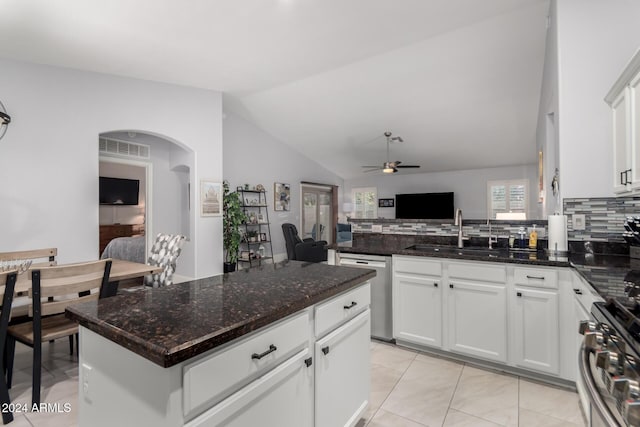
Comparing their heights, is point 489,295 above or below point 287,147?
below

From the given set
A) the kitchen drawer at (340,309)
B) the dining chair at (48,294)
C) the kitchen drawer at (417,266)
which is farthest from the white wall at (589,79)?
the dining chair at (48,294)

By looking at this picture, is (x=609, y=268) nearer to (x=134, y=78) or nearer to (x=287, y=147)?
(x=134, y=78)

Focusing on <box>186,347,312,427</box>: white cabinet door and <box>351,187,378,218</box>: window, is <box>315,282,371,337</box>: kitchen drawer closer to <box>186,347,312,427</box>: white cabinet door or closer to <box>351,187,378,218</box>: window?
<box>186,347,312,427</box>: white cabinet door

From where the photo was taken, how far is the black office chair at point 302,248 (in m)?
6.17

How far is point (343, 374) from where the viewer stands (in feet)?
4.96

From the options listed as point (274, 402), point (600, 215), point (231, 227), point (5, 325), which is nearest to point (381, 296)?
point (600, 215)

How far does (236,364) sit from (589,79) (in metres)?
3.05

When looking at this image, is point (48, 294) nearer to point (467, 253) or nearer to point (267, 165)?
point (467, 253)

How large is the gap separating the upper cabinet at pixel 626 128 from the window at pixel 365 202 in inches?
284

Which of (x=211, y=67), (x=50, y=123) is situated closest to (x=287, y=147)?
(x=211, y=67)

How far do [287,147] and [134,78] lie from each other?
398 cm

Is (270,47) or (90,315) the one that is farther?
(270,47)

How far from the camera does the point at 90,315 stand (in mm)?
1034

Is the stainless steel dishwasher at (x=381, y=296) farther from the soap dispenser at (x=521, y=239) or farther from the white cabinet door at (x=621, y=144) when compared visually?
the white cabinet door at (x=621, y=144)
